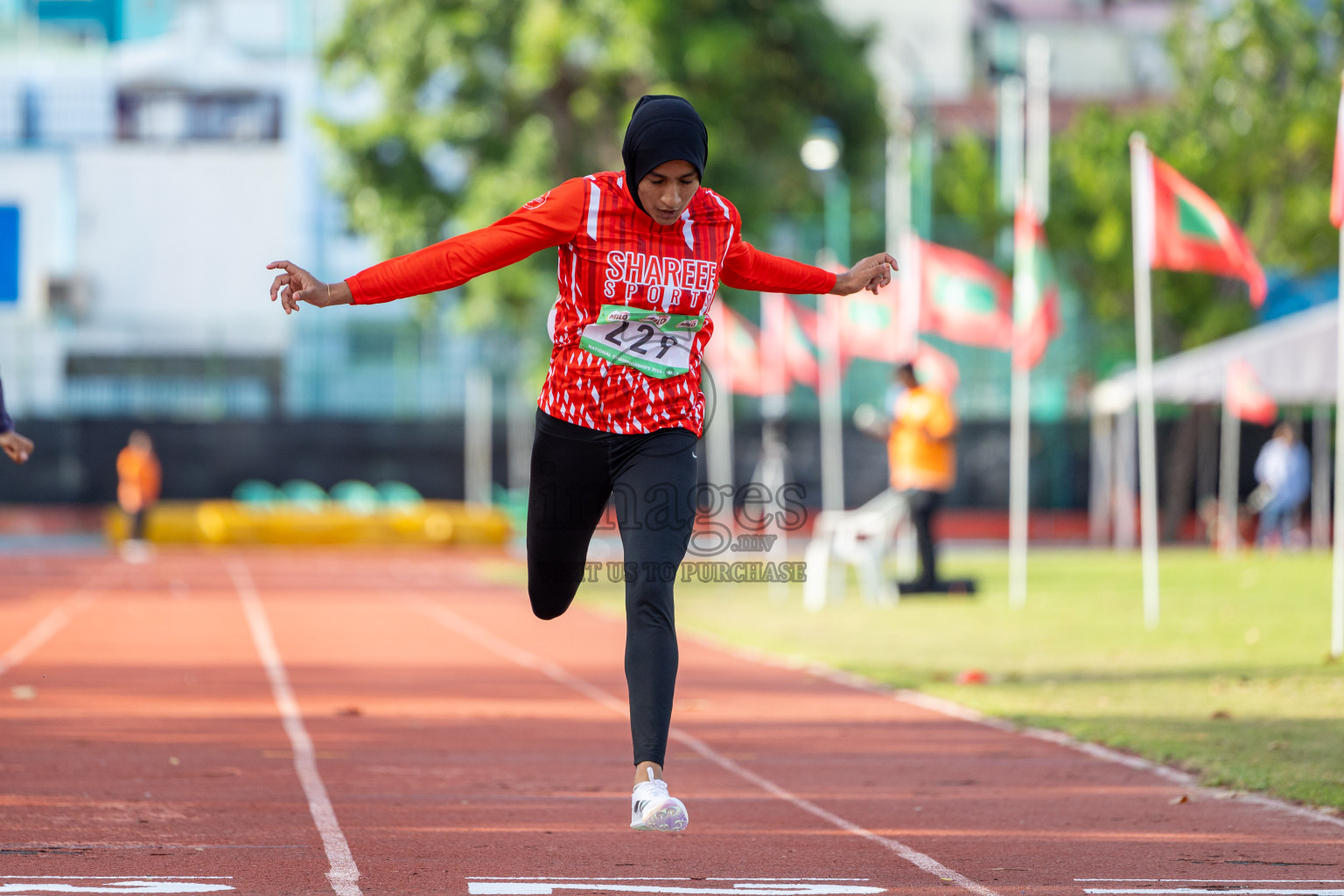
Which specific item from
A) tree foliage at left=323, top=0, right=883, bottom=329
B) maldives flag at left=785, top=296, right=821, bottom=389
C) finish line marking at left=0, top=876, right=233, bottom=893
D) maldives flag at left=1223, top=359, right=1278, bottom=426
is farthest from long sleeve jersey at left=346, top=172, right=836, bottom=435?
tree foliage at left=323, top=0, right=883, bottom=329

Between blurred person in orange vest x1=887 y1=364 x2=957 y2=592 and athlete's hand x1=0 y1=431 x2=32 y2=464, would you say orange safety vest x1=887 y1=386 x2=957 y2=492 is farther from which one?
athlete's hand x1=0 y1=431 x2=32 y2=464

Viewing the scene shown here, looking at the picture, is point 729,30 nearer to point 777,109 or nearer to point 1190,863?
point 777,109

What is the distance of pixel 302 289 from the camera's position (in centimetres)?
529

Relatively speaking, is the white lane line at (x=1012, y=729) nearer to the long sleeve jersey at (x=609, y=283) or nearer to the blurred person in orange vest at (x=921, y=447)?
the long sleeve jersey at (x=609, y=283)

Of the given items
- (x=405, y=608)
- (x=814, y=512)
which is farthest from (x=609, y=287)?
(x=814, y=512)

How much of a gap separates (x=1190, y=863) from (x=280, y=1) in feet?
159

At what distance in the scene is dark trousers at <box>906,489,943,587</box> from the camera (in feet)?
57.6

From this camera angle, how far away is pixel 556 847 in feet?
18.7

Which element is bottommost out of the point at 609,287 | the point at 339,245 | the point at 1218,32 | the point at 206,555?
the point at 206,555

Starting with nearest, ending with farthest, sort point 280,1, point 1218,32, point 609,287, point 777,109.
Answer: point 609,287, point 777,109, point 1218,32, point 280,1

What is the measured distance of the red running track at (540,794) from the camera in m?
5.24

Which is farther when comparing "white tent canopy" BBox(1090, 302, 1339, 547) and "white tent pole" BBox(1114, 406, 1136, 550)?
"white tent pole" BBox(1114, 406, 1136, 550)

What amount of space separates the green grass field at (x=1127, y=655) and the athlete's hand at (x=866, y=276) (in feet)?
7.96

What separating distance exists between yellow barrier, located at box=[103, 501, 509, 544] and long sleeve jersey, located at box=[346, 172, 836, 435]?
27.9 metres
